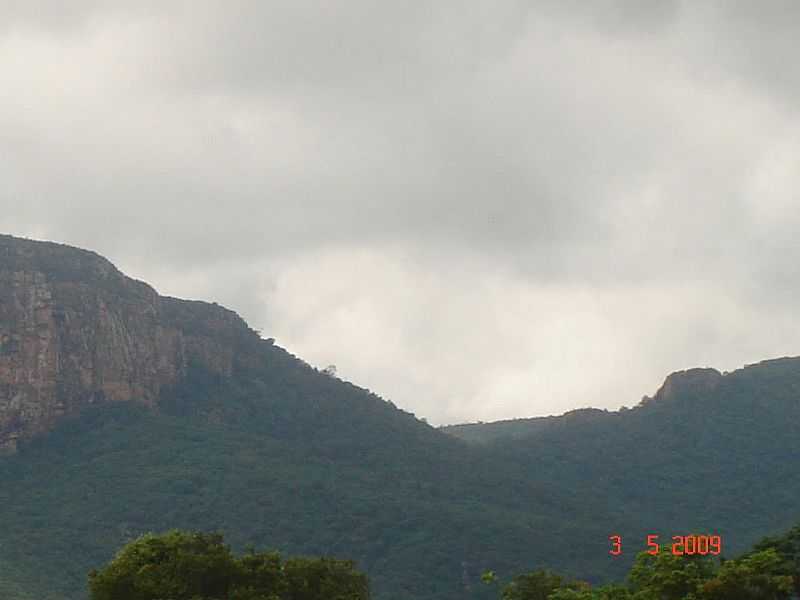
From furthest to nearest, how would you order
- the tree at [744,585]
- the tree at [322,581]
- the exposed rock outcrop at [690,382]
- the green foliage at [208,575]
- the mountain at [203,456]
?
the exposed rock outcrop at [690,382] → the mountain at [203,456] → the tree at [322,581] → the green foliage at [208,575] → the tree at [744,585]

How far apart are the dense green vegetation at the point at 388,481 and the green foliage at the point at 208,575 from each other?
23.6 m

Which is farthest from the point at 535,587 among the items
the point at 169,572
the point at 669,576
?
the point at 169,572

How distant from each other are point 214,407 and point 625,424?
53413 mm

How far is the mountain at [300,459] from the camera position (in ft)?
302

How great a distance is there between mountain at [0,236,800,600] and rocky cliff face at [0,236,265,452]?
0.77 feet

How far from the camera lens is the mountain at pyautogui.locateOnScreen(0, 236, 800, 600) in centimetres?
9206

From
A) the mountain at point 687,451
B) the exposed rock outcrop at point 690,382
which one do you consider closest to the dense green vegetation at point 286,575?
the mountain at point 687,451

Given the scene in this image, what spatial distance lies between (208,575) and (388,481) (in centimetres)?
6902

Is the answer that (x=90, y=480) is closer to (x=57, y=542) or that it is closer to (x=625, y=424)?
(x=57, y=542)

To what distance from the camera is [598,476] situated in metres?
138

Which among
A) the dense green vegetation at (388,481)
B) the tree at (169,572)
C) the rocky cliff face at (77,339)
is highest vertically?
the rocky cliff face at (77,339)

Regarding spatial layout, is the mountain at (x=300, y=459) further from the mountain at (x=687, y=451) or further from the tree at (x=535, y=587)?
the tree at (x=535, y=587)

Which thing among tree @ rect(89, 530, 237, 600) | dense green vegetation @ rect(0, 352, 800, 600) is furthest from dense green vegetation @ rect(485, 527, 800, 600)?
dense green vegetation @ rect(0, 352, 800, 600)

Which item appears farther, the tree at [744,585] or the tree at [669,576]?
the tree at [669,576]
